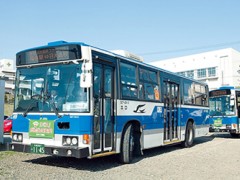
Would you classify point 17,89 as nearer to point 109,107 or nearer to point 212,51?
point 109,107

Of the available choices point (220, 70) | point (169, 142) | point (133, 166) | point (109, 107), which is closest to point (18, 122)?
point (109, 107)

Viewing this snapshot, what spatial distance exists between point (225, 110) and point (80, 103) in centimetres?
1324

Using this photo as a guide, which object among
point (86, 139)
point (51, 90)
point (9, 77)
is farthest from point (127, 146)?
point (9, 77)

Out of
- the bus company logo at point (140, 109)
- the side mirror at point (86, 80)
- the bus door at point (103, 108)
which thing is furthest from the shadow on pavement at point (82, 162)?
the side mirror at point (86, 80)

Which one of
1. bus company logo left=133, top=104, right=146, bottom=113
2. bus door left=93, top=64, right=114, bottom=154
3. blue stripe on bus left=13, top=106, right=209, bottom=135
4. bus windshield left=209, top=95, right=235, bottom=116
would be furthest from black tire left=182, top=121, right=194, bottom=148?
bus door left=93, top=64, right=114, bottom=154

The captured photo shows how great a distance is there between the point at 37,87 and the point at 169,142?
239 inches

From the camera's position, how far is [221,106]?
61.8 feet

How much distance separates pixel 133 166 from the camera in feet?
29.1

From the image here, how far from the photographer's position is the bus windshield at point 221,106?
18.3 meters

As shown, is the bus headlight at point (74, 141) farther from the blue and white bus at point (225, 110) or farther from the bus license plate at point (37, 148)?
the blue and white bus at point (225, 110)

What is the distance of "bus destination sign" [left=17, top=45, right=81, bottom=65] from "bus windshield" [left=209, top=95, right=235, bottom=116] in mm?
13086

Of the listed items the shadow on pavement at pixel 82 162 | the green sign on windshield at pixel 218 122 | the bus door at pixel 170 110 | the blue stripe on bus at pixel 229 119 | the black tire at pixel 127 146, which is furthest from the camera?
the green sign on windshield at pixel 218 122

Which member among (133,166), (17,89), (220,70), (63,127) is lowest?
(133,166)

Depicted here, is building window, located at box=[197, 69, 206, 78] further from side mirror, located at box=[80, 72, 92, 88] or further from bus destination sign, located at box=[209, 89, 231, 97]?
side mirror, located at box=[80, 72, 92, 88]
